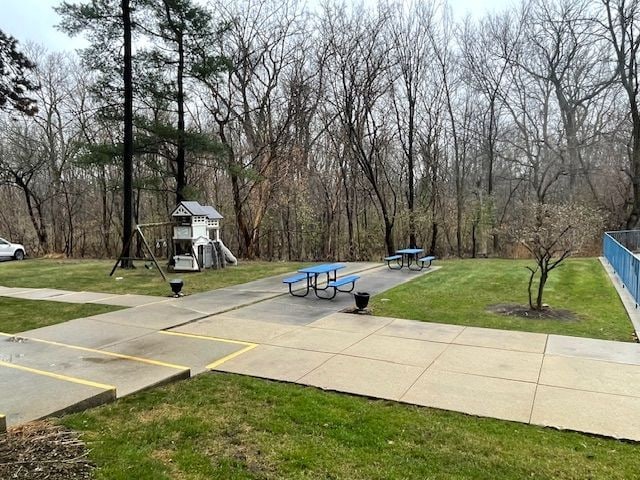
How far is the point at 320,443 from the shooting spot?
3443 mm

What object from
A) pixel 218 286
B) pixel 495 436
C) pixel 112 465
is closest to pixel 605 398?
pixel 495 436

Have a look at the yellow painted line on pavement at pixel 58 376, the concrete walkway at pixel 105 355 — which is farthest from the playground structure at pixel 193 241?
the yellow painted line on pavement at pixel 58 376

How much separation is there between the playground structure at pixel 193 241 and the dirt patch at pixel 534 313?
9.38 m

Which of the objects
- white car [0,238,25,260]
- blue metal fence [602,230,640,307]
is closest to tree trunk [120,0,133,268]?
white car [0,238,25,260]

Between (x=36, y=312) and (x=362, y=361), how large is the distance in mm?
6544

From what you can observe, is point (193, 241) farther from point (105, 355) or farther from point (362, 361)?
point (362, 361)

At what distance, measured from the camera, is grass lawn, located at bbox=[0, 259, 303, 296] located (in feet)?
36.8

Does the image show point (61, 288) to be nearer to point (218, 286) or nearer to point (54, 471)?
point (218, 286)

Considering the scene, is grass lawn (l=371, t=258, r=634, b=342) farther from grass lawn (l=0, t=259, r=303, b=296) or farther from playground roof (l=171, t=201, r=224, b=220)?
playground roof (l=171, t=201, r=224, b=220)

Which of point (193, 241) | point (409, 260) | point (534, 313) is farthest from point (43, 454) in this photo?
point (409, 260)

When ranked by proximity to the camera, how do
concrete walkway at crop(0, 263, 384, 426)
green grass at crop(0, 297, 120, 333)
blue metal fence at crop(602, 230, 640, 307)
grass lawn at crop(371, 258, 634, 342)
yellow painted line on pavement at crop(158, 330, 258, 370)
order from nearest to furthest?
1. concrete walkway at crop(0, 263, 384, 426)
2. yellow painted line on pavement at crop(158, 330, 258, 370)
3. grass lawn at crop(371, 258, 634, 342)
4. green grass at crop(0, 297, 120, 333)
5. blue metal fence at crop(602, 230, 640, 307)

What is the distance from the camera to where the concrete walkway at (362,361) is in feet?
13.8

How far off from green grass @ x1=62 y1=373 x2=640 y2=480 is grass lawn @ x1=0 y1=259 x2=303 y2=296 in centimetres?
677

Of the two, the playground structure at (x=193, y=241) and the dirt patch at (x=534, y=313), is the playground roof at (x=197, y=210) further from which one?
the dirt patch at (x=534, y=313)
